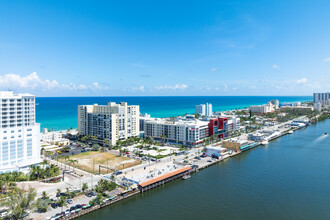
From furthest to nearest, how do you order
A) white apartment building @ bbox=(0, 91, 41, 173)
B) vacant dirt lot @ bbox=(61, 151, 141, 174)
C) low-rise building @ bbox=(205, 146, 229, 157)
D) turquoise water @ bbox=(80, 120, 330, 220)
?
low-rise building @ bbox=(205, 146, 229, 157) → vacant dirt lot @ bbox=(61, 151, 141, 174) → white apartment building @ bbox=(0, 91, 41, 173) → turquoise water @ bbox=(80, 120, 330, 220)

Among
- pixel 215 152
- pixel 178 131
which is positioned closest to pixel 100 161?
pixel 178 131

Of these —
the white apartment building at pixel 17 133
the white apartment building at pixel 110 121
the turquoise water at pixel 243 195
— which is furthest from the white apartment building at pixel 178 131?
the white apartment building at pixel 17 133

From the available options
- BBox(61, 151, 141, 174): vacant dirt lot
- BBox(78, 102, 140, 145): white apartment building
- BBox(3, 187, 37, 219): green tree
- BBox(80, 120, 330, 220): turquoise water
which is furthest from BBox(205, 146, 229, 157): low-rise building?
BBox(3, 187, 37, 219): green tree

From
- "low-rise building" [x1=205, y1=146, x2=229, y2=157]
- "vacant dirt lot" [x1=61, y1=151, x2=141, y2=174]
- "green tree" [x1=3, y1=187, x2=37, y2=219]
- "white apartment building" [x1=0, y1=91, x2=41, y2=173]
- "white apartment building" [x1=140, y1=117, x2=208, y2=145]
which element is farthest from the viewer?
"white apartment building" [x1=140, y1=117, x2=208, y2=145]

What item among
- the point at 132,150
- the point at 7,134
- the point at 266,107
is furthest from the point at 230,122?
the point at 266,107

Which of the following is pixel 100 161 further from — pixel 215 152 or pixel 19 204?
pixel 215 152

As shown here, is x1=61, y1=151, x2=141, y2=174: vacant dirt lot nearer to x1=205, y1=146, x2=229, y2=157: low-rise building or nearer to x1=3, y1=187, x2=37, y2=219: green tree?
x1=3, y1=187, x2=37, y2=219: green tree

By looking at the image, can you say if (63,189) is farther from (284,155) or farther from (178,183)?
(284,155)
